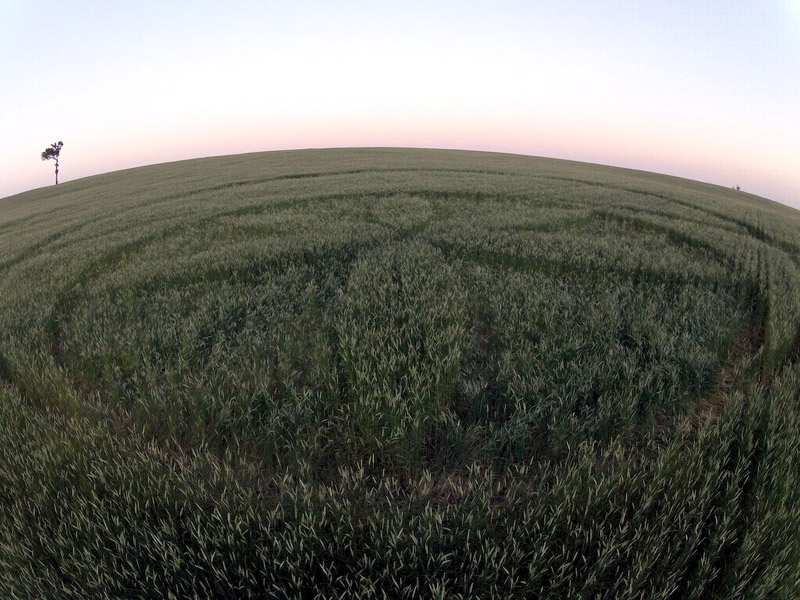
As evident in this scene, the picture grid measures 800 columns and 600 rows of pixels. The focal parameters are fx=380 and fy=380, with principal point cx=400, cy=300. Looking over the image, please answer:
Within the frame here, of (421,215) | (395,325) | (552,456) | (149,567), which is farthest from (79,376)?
(421,215)

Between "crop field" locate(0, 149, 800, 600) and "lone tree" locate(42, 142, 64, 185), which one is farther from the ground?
"lone tree" locate(42, 142, 64, 185)

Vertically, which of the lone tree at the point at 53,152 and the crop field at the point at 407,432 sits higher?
the lone tree at the point at 53,152

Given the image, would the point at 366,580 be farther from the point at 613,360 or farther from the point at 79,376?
the point at 79,376

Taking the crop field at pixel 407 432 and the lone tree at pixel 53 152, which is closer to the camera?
the crop field at pixel 407 432

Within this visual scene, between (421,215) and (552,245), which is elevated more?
(421,215)

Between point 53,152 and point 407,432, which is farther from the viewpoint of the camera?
point 53,152

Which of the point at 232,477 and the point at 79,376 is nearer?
the point at 232,477

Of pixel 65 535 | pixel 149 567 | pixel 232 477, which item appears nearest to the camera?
pixel 149 567

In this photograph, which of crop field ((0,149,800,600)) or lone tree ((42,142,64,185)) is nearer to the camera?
crop field ((0,149,800,600))
